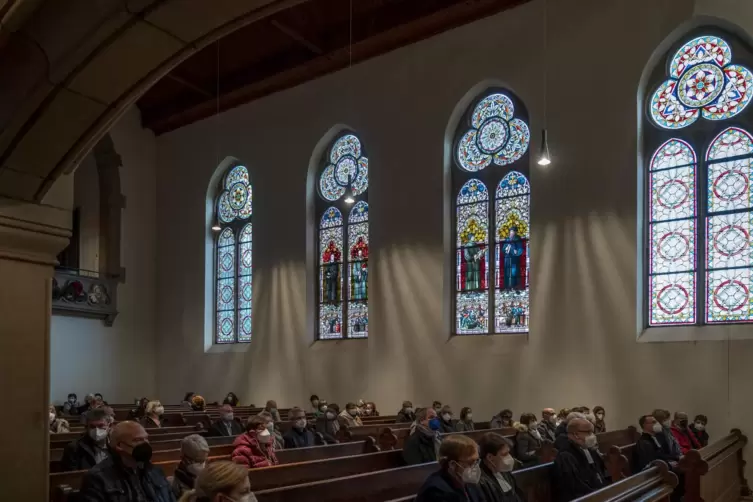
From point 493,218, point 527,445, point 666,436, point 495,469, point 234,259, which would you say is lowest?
point 527,445

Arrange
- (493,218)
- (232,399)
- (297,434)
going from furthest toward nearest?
1. (232,399)
2. (493,218)
3. (297,434)

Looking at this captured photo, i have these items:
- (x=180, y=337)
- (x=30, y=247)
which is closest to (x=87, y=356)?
(x=180, y=337)

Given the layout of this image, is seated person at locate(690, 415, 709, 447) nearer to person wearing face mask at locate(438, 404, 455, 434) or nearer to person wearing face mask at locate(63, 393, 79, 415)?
person wearing face mask at locate(438, 404, 455, 434)

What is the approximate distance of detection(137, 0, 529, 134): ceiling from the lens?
12883mm

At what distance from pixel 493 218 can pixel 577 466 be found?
295 inches

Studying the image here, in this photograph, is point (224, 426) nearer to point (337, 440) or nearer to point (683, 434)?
point (337, 440)

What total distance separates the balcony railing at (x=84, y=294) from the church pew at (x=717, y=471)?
41.8ft

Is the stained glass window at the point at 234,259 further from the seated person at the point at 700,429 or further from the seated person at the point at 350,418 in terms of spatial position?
the seated person at the point at 700,429

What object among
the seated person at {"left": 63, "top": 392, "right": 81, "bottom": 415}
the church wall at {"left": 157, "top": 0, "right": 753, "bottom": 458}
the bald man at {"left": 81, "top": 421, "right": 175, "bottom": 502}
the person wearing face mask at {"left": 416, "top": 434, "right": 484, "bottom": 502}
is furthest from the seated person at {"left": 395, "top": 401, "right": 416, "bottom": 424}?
the bald man at {"left": 81, "top": 421, "right": 175, "bottom": 502}

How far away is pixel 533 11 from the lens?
11.9 m

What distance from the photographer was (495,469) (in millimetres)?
4270

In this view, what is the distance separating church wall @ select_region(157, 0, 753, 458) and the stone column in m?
8.80

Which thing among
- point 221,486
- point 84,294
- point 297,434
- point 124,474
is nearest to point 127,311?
point 84,294

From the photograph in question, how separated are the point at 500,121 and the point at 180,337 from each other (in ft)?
30.4
